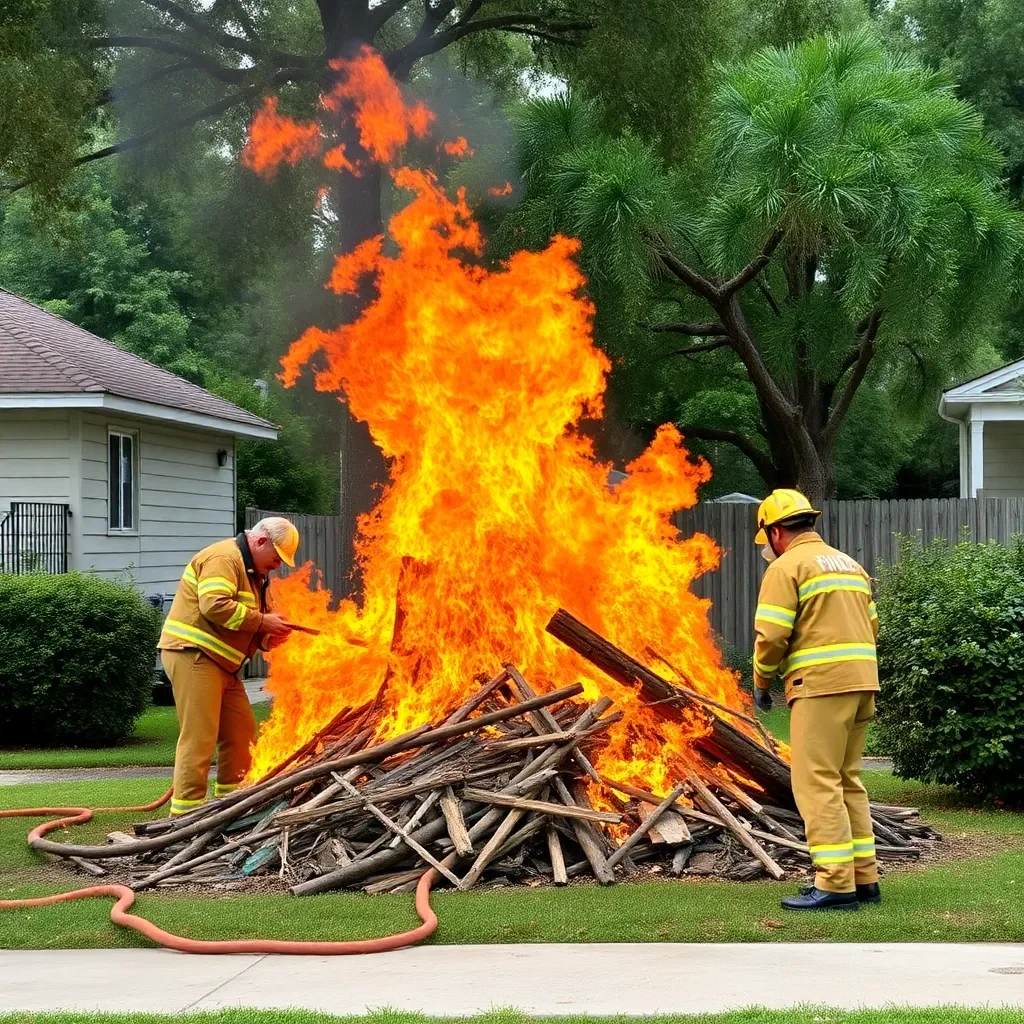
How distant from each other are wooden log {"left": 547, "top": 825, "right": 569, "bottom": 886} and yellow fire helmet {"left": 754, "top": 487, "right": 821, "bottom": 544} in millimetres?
1930

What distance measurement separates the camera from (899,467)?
3447cm

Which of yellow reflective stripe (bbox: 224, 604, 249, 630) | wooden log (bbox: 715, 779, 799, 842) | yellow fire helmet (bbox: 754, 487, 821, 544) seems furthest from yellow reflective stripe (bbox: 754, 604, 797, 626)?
yellow reflective stripe (bbox: 224, 604, 249, 630)

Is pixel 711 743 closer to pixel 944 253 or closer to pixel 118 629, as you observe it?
pixel 944 253

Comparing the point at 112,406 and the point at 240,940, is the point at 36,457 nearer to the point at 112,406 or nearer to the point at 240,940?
the point at 112,406

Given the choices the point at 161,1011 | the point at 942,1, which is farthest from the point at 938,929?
the point at 942,1

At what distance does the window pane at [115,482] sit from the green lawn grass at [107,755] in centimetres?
395

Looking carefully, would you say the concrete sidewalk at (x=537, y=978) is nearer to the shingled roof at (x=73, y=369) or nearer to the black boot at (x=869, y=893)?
the black boot at (x=869, y=893)

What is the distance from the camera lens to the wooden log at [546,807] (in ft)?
23.8

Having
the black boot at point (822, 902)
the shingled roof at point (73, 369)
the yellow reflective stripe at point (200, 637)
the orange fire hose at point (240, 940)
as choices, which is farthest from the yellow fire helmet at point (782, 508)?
the shingled roof at point (73, 369)

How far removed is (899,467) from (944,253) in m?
22.1

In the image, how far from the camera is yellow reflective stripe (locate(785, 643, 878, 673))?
667 cm

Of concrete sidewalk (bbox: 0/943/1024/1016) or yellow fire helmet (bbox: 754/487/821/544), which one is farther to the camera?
yellow fire helmet (bbox: 754/487/821/544)

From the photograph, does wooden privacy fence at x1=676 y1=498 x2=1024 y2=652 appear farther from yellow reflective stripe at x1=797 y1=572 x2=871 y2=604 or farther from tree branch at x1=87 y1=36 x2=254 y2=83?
yellow reflective stripe at x1=797 y1=572 x2=871 y2=604

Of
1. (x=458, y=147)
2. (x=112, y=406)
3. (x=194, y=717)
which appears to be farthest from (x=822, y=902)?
(x=112, y=406)
